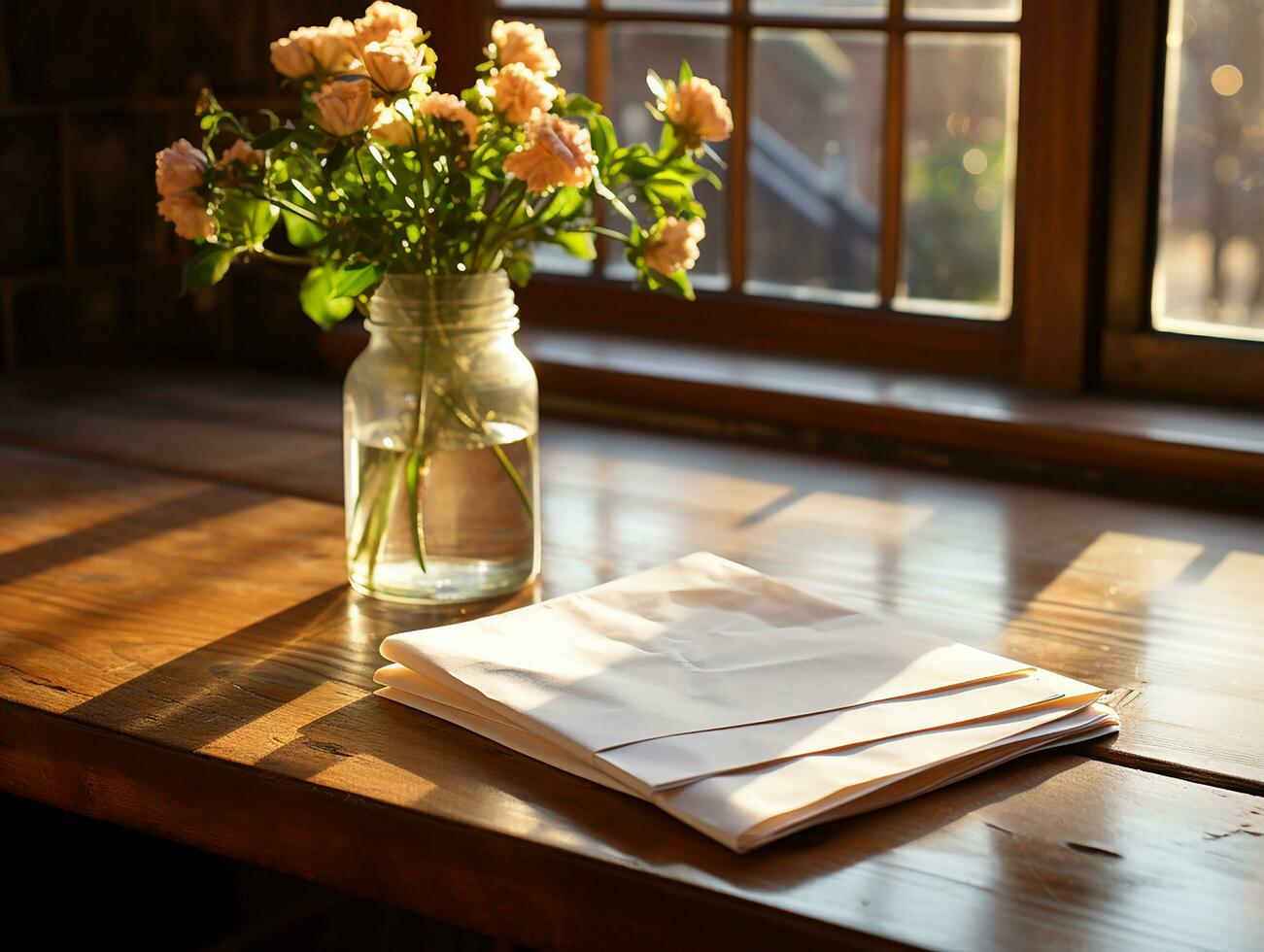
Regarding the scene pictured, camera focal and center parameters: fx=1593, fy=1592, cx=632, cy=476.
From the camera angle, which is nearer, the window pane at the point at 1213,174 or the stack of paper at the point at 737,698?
the stack of paper at the point at 737,698

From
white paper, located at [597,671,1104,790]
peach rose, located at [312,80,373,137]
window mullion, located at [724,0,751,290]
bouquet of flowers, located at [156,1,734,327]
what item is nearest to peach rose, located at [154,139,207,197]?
bouquet of flowers, located at [156,1,734,327]

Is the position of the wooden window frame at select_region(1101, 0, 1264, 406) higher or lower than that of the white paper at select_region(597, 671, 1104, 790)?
higher

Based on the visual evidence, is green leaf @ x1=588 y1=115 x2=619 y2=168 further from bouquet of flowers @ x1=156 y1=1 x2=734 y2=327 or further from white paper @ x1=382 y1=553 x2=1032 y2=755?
white paper @ x1=382 y1=553 x2=1032 y2=755

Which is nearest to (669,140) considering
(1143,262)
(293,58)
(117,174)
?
(293,58)

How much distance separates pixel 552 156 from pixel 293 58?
20 centimetres

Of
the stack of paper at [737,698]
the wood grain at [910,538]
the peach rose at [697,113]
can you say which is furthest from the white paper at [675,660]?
the peach rose at [697,113]

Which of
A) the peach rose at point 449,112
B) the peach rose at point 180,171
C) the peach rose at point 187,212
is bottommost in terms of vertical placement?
the peach rose at point 187,212

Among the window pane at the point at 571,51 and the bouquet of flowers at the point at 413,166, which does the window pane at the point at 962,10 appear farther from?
the bouquet of flowers at the point at 413,166

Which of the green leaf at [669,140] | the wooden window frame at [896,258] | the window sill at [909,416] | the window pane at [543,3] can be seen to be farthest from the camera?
the window pane at [543,3]

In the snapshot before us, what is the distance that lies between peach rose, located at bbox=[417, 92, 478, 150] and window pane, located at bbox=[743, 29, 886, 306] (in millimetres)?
875

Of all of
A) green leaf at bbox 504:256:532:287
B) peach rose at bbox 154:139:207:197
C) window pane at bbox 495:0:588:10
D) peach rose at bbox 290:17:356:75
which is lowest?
green leaf at bbox 504:256:532:287

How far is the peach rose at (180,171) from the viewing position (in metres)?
1.12

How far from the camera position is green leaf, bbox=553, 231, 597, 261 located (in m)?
1.24

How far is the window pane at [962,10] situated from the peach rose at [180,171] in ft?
3.20
